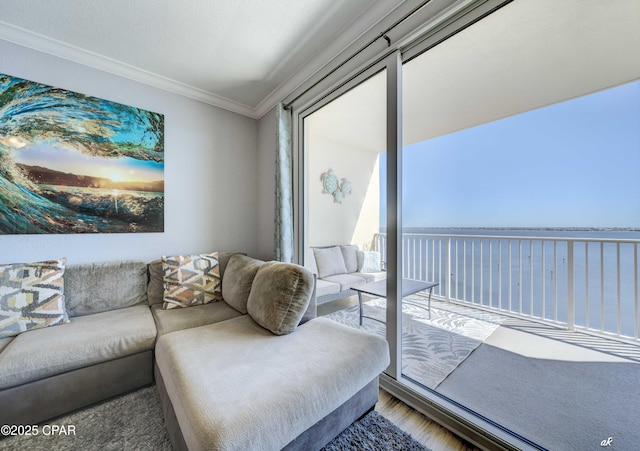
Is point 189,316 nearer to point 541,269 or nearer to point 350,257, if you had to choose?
point 350,257

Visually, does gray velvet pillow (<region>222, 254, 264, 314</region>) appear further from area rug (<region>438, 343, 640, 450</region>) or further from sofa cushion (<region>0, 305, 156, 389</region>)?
area rug (<region>438, 343, 640, 450</region>)

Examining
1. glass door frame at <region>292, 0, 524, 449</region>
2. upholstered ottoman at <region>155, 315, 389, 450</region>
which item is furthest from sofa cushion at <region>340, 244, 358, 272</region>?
upholstered ottoman at <region>155, 315, 389, 450</region>

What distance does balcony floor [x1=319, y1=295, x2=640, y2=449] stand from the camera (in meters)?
1.28

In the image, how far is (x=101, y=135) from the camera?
2039mm

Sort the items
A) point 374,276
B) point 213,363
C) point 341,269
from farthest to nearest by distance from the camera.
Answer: point 341,269, point 374,276, point 213,363

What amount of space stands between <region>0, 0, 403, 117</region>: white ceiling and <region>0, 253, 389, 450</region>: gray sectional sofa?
173cm

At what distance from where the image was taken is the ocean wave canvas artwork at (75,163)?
175 cm

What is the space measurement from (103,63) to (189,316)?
2.28 meters

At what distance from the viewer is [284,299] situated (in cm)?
146

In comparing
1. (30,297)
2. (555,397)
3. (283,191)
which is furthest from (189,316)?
(555,397)

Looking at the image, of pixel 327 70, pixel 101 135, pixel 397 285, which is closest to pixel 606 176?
pixel 397 285

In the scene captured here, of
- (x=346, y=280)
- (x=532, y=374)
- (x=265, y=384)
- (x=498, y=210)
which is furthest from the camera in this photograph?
(x=346, y=280)

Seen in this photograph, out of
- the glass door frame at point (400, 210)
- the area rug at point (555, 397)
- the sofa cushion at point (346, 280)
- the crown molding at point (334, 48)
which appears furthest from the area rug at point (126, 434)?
the crown molding at point (334, 48)

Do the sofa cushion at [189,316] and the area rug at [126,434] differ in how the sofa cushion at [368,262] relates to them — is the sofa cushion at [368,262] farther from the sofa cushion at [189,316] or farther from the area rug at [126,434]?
the area rug at [126,434]
